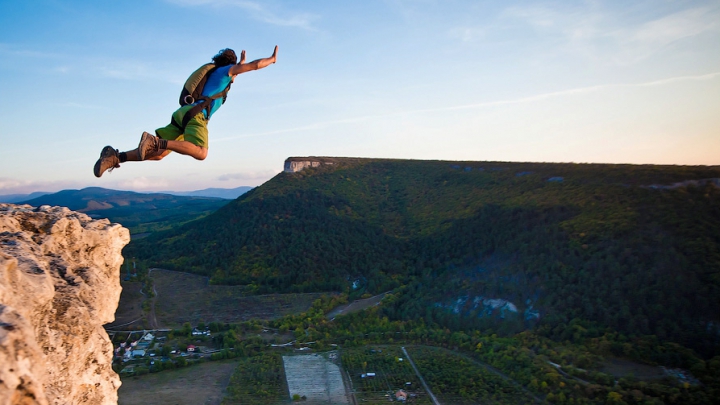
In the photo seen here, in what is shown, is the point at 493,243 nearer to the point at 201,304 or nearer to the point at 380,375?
the point at 380,375

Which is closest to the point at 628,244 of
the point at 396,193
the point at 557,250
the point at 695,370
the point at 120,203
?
the point at 557,250

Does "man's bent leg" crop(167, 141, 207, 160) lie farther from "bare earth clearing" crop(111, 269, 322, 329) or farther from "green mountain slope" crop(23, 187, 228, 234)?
"green mountain slope" crop(23, 187, 228, 234)

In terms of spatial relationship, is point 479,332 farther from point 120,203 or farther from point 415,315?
point 120,203

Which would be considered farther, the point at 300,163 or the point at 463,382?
the point at 300,163

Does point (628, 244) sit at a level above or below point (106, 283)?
below

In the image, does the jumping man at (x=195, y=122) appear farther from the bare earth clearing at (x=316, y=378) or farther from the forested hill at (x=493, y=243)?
the forested hill at (x=493, y=243)

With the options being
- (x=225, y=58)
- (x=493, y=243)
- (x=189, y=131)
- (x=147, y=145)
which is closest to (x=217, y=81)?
(x=225, y=58)
